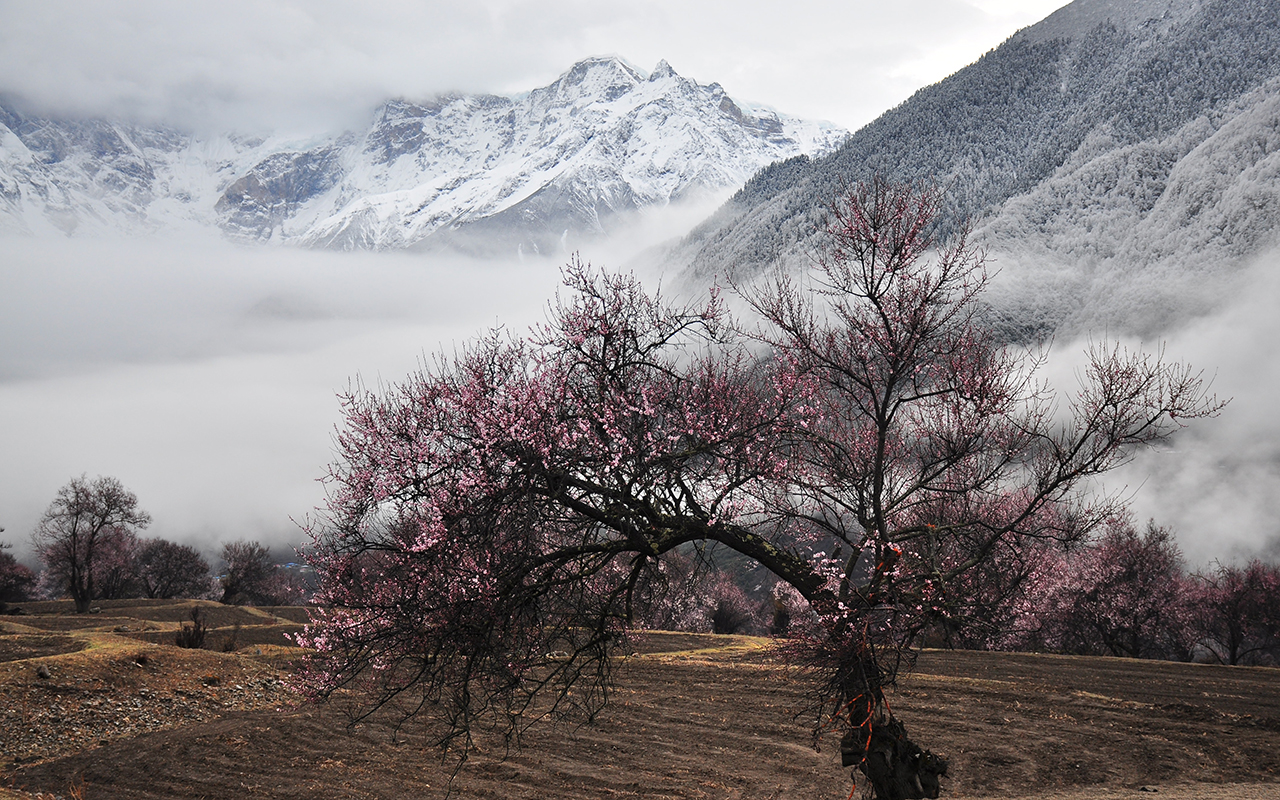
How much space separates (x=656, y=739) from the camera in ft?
58.5

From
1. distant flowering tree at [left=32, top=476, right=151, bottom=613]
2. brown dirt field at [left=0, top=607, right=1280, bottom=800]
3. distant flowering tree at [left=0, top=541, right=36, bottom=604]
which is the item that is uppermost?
distant flowering tree at [left=32, top=476, right=151, bottom=613]

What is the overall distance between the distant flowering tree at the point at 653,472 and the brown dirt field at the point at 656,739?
14.8 ft

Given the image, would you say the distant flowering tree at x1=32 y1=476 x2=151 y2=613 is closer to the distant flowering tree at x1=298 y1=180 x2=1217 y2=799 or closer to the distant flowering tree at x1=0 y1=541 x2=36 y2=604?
the distant flowering tree at x1=0 y1=541 x2=36 y2=604

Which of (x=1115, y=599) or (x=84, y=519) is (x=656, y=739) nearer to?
(x=1115, y=599)

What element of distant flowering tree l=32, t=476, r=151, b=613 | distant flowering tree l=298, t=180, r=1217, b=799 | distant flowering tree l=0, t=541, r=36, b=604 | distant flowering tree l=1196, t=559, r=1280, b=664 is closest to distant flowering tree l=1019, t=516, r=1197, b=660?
distant flowering tree l=1196, t=559, r=1280, b=664

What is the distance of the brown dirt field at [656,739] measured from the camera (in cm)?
1473

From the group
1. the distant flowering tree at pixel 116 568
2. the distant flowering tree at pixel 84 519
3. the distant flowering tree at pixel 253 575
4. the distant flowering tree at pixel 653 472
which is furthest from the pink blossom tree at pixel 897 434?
the distant flowering tree at pixel 253 575

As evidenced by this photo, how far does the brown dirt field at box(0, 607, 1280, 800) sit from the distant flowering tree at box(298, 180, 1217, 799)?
4505mm

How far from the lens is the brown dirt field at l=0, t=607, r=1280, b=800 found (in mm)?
14727

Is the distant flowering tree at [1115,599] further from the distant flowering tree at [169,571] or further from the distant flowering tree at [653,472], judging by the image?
the distant flowering tree at [169,571]

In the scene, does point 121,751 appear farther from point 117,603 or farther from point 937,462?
point 117,603

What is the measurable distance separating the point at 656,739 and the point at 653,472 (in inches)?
440

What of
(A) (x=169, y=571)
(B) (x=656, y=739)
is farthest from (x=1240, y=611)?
(A) (x=169, y=571)

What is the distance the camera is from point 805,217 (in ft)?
582
